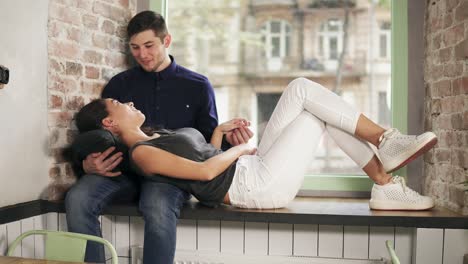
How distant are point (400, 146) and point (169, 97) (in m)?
1.32

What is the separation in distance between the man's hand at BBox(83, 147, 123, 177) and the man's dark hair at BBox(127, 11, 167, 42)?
0.71 meters

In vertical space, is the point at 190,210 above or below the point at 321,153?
below

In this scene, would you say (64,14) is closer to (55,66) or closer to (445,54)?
(55,66)

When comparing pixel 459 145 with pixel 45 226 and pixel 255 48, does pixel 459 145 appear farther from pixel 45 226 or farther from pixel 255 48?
pixel 45 226

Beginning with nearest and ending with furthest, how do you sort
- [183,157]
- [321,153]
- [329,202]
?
[183,157] < [329,202] < [321,153]

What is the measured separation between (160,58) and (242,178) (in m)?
0.90

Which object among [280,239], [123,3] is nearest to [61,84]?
[123,3]

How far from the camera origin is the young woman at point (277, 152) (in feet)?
9.50

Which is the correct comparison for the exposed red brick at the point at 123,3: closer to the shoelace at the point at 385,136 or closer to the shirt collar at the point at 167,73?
the shirt collar at the point at 167,73

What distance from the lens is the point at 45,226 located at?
320 cm

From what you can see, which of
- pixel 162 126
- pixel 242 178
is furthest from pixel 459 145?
pixel 162 126

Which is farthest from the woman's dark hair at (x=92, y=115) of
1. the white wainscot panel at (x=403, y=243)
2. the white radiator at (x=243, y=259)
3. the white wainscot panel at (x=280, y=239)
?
the white wainscot panel at (x=403, y=243)

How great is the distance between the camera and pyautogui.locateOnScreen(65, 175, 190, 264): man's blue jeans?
2.84 metres

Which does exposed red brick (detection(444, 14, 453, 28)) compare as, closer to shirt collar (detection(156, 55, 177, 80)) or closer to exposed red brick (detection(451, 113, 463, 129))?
exposed red brick (detection(451, 113, 463, 129))
